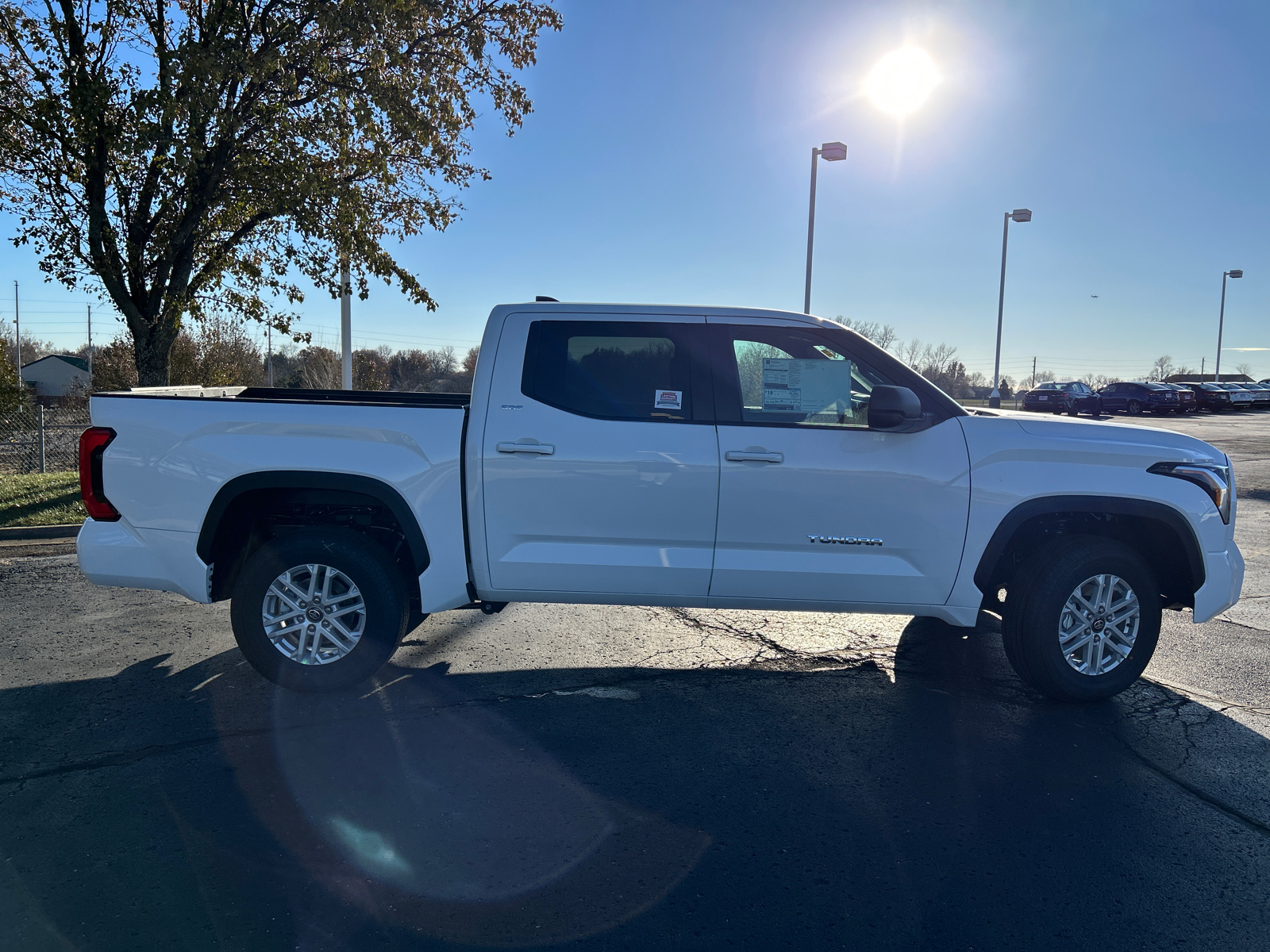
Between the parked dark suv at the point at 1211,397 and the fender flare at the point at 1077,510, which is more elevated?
the parked dark suv at the point at 1211,397

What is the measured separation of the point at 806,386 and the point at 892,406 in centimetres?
53

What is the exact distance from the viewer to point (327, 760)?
391 centimetres

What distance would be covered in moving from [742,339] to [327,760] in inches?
114

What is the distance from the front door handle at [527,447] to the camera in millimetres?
Result: 4523

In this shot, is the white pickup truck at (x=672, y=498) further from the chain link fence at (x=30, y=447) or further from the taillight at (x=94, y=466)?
the chain link fence at (x=30, y=447)

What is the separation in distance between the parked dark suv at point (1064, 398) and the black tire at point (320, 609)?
41.3 metres

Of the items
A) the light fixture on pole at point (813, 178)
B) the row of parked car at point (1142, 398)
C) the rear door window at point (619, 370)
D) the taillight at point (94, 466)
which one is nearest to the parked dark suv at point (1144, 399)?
the row of parked car at point (1142, 398)

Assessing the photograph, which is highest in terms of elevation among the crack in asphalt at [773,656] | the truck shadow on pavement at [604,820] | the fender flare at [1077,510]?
the fender flare at [1077,510]

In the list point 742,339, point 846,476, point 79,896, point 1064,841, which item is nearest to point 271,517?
point 79,896

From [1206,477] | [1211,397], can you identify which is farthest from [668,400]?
[1211,397]

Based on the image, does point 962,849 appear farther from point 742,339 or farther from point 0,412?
point 0,412

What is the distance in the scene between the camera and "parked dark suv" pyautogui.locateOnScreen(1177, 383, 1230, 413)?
141 feet

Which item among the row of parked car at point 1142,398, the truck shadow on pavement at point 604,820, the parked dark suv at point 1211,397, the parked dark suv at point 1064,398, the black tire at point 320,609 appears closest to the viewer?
the truck shadow on pavement at point 604,820

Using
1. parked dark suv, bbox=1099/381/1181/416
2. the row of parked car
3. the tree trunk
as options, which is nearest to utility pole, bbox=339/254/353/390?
the tree trunk
